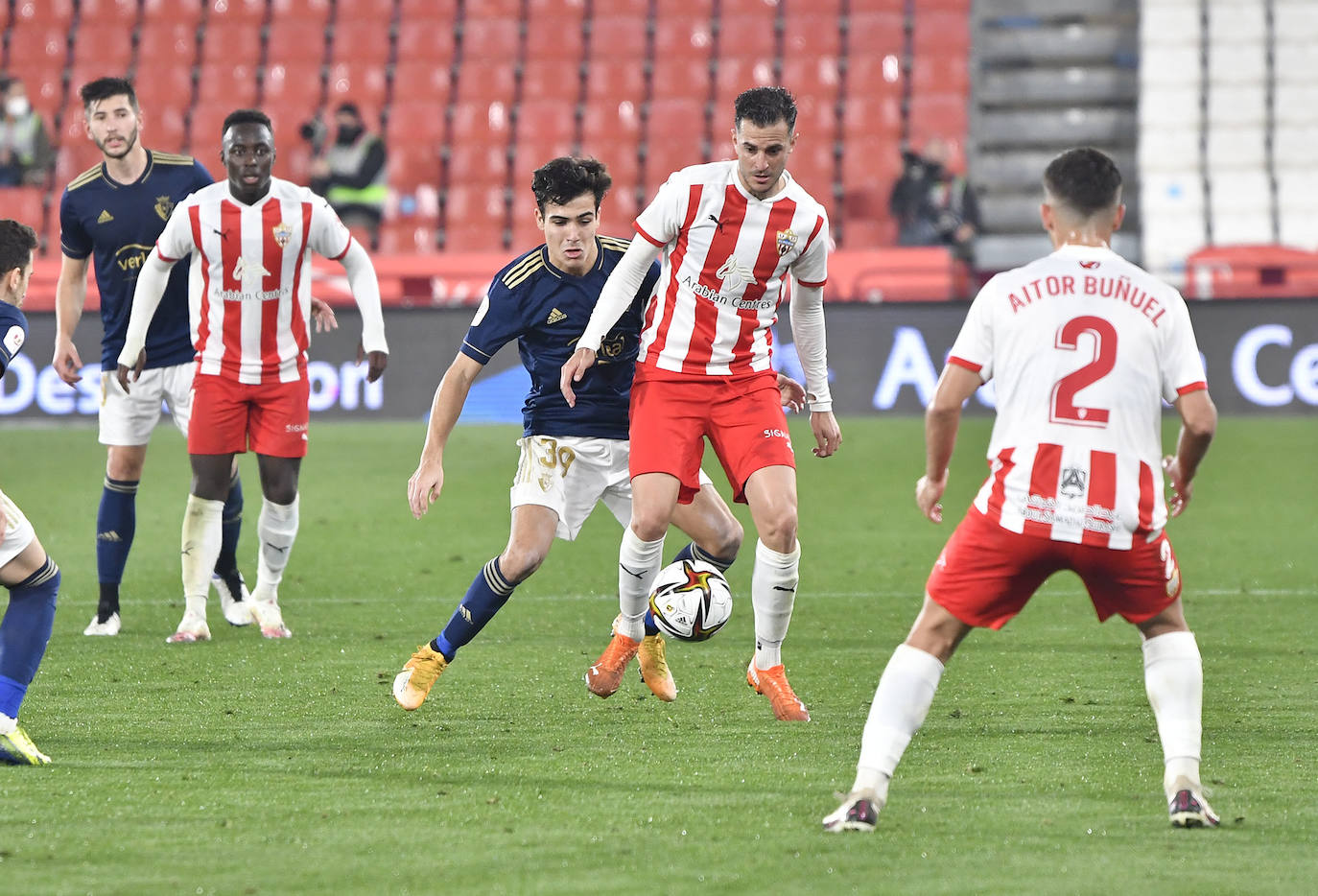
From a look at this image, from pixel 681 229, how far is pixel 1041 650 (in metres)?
2.27

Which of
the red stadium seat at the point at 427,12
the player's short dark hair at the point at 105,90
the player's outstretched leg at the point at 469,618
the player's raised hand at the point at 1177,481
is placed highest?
the red stadium seat at the point at 427,12

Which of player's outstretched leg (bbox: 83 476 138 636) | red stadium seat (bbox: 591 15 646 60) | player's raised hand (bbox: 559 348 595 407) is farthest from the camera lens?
red stadium seat (bbox: 591 15 646 60)

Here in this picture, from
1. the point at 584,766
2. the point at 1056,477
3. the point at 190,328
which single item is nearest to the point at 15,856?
the point at 584,766

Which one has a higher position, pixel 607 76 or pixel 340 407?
pixel 607 76

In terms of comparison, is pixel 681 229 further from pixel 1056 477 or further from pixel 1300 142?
pixel 1300 142

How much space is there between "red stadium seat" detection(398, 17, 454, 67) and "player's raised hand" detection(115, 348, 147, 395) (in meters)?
14.4

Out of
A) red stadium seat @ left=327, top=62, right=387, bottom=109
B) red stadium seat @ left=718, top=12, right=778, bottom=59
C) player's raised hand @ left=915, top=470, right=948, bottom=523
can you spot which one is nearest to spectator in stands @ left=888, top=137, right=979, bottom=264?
red stadium seat @ left=718, top=12, right=778, bottom=59

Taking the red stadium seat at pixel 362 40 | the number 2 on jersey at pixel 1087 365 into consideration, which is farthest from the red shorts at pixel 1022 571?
the red stadium seat at pixel 362 40

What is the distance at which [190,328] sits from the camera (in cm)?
698

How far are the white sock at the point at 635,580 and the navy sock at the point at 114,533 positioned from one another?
2.48 m

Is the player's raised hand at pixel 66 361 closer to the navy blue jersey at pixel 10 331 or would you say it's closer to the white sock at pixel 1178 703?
the navy blue jersey at pixel 10 331

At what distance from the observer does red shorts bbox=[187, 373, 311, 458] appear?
6785mm

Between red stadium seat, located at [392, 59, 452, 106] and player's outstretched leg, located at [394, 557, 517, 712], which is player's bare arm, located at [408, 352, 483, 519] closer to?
player's outstretched leg, located at [394, 557, 517, 712]

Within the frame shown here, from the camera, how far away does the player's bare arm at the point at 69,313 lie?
7.03 m
